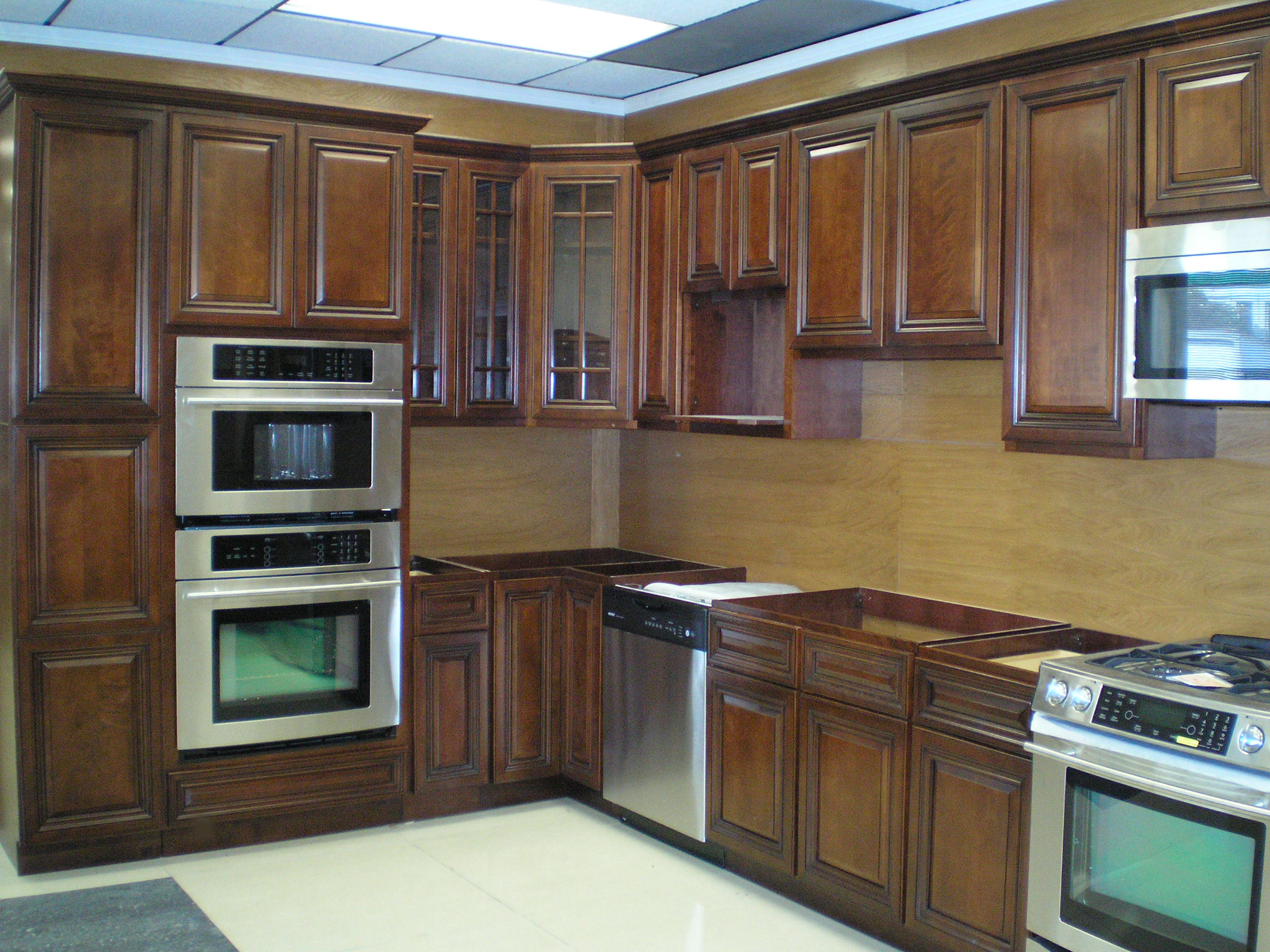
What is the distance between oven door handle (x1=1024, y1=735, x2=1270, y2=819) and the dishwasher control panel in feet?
4.27

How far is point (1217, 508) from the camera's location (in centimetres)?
317

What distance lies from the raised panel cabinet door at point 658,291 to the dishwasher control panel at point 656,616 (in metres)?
0.68

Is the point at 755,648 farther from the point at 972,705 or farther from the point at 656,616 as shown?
the point at 972,705

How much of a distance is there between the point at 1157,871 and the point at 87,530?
3089 mm

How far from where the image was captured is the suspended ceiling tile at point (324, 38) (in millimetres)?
4152

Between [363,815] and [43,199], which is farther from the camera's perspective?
[363,815]

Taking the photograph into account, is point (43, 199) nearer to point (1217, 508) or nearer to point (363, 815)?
point (363, 815)

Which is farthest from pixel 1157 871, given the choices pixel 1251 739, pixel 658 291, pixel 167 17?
pixel 167 17

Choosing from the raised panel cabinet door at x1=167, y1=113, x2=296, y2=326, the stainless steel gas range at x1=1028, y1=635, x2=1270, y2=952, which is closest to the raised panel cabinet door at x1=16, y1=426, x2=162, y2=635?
the raised panel cabinet door at x1=167, y1=113, x2=296, y2=326

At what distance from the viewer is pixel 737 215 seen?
4.20 meters

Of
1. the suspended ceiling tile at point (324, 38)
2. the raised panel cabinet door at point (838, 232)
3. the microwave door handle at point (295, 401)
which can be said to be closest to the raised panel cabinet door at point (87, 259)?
the microwave door handle at point (295, 401)

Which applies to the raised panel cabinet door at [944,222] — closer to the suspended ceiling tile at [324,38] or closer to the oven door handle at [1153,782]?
the oven door handle at [1153,782]

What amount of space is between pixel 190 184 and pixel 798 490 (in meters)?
2.22

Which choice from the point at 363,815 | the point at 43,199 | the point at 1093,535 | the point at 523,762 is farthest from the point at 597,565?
the point at 43,199
